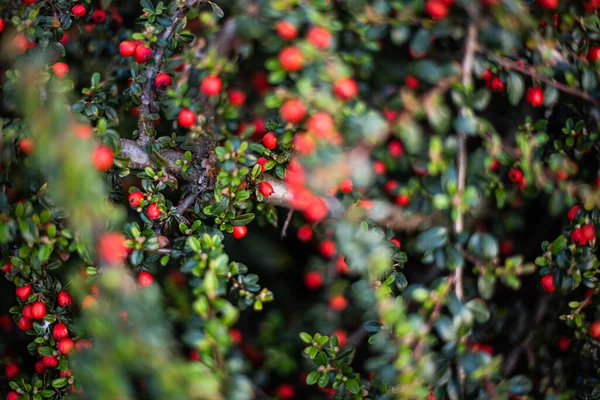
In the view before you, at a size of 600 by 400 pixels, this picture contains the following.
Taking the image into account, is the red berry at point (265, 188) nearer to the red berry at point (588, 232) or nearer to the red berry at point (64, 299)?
the red berry at point (64, 299)

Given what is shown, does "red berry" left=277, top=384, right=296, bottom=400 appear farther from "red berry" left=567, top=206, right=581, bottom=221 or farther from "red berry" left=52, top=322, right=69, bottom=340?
"red berry" left=567, top=206, right=581, bottom=221

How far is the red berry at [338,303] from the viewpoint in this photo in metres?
2.18

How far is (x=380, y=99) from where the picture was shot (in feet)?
4.67

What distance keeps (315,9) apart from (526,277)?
1569mm

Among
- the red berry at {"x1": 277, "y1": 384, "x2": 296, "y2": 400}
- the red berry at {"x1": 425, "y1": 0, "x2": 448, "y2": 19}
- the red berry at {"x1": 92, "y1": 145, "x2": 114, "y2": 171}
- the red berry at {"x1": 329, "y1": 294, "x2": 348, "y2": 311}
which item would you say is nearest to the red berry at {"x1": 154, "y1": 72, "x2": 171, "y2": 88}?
the red berry at {"x1": 92, "y1": 145, "x2": 114, "y2": 171}

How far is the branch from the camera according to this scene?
5.57ft

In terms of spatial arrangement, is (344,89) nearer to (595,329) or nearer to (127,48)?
(127,48)

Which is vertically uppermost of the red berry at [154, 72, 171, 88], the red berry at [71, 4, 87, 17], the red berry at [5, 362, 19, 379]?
the red berry at [71, 4, 87, 17]

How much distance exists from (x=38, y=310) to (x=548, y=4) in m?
1.80

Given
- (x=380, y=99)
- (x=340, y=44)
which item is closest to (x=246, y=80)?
→ (x=340, y=44)

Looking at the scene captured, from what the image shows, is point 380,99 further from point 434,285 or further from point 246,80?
point 246,80

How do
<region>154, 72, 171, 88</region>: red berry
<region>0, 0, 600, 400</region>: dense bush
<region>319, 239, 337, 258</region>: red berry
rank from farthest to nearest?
<region>319, 239, 337, 258</region>: red berry
<region>154, 72, 171, 88</region>: red berry
<region>0, 0, 600, 400</region>: dense bush

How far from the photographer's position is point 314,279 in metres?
2.46

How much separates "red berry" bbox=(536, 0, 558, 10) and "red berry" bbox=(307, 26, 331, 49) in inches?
25.0
